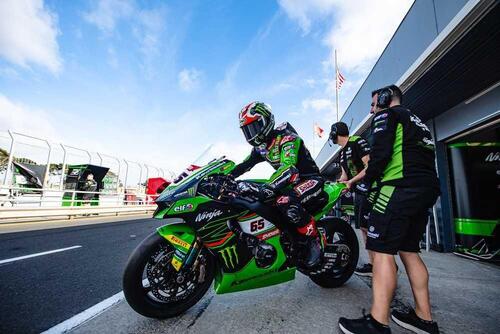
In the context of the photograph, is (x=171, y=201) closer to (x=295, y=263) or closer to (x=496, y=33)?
(x=295, y=263)

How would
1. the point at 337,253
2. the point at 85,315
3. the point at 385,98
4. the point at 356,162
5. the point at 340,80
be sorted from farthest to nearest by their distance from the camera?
1. the point at 340,80
2. the point at 356,162
3. the point at 337,253
4. the point at 385,98
5. the point at 85,315

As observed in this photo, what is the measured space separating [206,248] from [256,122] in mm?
1311

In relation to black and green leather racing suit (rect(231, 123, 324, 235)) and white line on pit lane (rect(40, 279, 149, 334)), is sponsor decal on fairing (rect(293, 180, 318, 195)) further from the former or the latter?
white line on pit lane (rect(40, 279, 149, 334))

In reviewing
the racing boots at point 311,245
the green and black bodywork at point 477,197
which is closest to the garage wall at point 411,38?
the green and black bodywork at point 477,197

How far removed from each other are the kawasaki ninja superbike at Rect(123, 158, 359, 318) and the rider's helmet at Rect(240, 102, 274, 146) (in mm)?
513

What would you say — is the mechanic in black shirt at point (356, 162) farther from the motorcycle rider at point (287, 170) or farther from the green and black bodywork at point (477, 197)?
the green and black bodywork at point (477, 197)

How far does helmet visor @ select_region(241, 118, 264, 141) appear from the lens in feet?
8.47

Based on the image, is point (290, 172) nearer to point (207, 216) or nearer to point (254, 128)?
point (254, 128)

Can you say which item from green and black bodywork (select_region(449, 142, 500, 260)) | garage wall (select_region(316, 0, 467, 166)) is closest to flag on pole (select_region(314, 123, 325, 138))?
garage wall (select_region(316, 0, 467, 166))

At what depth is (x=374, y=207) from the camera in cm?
205

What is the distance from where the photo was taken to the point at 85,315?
6.58 feet

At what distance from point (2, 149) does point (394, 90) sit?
37.5 feet

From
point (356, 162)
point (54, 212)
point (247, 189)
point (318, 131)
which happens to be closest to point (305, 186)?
point (247, 189)

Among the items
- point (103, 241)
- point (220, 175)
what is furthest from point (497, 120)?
point (103, 241)
